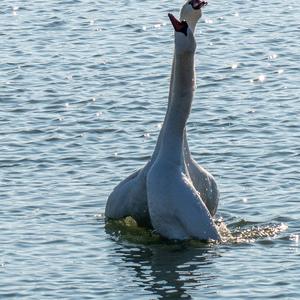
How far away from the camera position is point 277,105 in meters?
25.1

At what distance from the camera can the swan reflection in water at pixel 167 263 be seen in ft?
57.3

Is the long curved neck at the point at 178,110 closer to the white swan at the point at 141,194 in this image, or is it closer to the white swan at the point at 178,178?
the white swan at the point at 178,178

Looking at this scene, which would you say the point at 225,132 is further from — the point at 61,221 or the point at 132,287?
the point at 132,287

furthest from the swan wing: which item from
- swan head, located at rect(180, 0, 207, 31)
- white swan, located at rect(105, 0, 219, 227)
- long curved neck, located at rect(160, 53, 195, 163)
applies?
swan head, located at rect(180, 0, 207, 31)

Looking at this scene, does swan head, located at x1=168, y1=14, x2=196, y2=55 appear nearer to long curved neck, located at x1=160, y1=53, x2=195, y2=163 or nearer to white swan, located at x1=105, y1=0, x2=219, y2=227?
long curved neck, located at x1=160, y1=53, x2=195, y2=163

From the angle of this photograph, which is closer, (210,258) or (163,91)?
(210,258)

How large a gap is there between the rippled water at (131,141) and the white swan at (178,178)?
0.76 feet

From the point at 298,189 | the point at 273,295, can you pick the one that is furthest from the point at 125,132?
the point at 273,295

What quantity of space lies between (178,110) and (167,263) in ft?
6.61

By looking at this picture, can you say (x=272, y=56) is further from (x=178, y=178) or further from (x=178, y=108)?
(x=178, y=178)

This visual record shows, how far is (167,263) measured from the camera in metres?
18.4

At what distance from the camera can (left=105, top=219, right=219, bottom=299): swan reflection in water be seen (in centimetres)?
1745

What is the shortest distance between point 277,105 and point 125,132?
2785 millimetres

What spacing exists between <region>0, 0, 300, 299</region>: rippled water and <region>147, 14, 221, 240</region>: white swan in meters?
0.23
